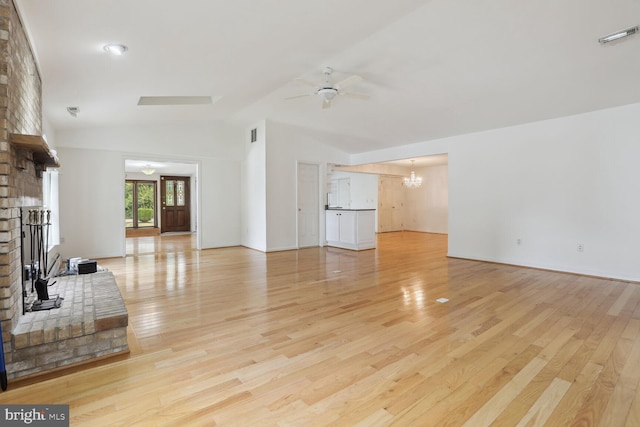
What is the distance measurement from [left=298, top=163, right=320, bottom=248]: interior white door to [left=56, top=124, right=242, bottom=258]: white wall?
220cm

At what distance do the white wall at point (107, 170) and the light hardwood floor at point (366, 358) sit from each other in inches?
108

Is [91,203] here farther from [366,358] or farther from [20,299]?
[366,358]

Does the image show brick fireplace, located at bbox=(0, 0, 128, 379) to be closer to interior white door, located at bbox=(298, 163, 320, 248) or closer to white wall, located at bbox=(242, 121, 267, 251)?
white wall, located at bbox=(242, 121, 267, 251)

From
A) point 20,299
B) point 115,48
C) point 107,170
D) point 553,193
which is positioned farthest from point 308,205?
point 20,299

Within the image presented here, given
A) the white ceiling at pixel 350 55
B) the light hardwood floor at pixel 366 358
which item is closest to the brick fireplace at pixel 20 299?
the light hardwood floor at pixel 366 358

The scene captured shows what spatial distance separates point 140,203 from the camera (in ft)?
42.3

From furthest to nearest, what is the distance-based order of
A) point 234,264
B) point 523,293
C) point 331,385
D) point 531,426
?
point 234,264, point 523,293, point 331,385, point 531,426

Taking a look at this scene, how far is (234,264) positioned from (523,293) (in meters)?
4.58

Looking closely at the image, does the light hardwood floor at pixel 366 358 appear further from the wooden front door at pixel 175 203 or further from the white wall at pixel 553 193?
the wooden front door at pixel 175 203

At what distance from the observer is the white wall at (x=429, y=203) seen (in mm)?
11133

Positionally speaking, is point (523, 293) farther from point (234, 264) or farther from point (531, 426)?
point (234, 264)

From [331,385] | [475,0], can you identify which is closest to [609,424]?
[331,385]

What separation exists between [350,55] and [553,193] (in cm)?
409

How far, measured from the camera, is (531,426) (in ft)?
5.38
